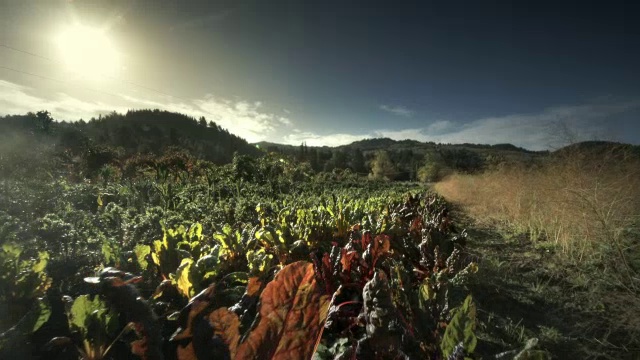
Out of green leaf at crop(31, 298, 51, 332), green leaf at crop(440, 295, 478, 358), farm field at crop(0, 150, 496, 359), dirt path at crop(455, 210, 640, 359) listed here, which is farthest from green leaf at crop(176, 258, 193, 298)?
dirt path at crop(455, 210, 640, 359)

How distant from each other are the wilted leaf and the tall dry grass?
410 cm

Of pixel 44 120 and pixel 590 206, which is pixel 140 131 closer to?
pixel 44 120

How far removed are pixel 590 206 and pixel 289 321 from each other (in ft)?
16.5

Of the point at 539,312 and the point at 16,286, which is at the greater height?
the point at 16,286

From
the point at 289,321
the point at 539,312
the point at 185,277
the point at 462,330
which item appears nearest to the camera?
the point at 289,321

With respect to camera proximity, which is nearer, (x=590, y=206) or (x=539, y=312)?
(x=539, y=312)

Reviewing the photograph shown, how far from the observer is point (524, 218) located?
6.98 meters

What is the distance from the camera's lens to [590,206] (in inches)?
162

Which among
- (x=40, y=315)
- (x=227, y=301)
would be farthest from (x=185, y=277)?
(x=40, y=315)

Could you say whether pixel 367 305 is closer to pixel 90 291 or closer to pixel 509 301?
pixel 90 291

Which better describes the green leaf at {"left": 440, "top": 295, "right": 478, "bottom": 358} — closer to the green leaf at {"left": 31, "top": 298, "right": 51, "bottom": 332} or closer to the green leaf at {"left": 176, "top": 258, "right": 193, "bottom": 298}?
the green leaf at {"left": 176, "top": 258, "right": 193, "bottom": 298}

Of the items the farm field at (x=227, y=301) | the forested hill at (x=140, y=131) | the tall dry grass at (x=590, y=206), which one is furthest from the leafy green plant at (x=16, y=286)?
the forested hill at (x=140, y=131)

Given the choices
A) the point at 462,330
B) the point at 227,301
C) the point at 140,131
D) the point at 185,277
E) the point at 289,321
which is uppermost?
the point at 140,131

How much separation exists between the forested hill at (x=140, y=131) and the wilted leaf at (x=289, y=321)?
147 ft
